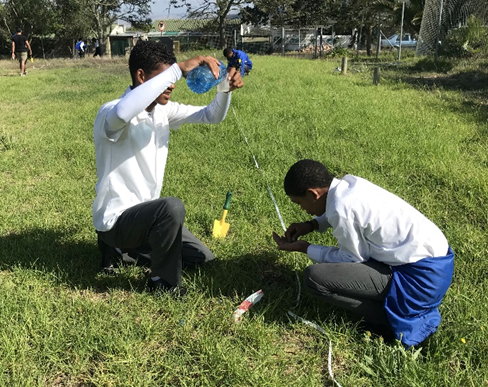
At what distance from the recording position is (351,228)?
1953 mm

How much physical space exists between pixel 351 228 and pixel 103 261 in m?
1.70

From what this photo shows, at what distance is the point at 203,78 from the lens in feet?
8.10

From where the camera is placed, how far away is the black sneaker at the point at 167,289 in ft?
8.02

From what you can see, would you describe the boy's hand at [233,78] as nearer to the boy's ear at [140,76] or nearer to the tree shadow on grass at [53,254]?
the boy's ear at [140,76]

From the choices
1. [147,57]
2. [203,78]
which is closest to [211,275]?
[203,78]

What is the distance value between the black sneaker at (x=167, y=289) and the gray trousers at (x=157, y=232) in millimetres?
39

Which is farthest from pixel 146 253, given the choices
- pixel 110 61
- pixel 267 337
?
pixel 110 61

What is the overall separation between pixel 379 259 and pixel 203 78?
146 centimetres

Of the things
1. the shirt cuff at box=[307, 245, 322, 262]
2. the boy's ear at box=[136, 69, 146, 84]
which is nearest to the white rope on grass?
the shirt cuff at box=[307, 245, 322, 262]

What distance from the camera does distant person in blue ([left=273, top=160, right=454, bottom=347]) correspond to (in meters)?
1.93

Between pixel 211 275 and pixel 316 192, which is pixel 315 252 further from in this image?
pixel 211 275

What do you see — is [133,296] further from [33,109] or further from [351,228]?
[33,109]

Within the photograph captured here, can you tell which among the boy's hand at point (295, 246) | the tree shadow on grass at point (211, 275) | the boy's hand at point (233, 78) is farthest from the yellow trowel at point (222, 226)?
the boy's hand at point (233, 78)

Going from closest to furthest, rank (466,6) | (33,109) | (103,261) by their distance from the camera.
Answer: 1. (103,261)
2. (33,109)
3. (466,6)
